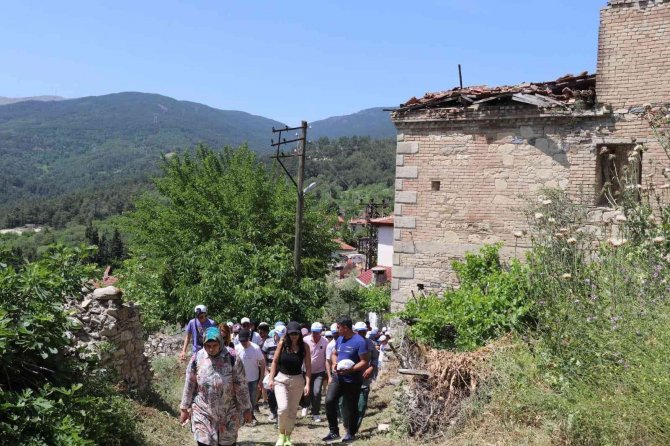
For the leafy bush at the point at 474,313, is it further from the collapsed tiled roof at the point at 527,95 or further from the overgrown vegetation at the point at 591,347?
the collapsed tiled roof at the point at 527,95

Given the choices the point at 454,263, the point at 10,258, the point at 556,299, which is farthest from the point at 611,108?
the point at 10,258

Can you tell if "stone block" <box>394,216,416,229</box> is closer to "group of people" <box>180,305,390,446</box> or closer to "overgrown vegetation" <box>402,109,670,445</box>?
"group of people" <box>180,305,390,446</box>

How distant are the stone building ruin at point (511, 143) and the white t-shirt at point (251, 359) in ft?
9.31

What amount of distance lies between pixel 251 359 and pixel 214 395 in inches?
124

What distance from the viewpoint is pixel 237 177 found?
24297 mm

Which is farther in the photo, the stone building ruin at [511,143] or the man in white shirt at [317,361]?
the stone building ruin at [511,143]

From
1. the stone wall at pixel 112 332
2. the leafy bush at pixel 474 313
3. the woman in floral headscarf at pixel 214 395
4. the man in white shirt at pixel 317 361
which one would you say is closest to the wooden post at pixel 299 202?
the man in white shirt at pixel 317 361

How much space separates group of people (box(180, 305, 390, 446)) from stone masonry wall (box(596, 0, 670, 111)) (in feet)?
17.0

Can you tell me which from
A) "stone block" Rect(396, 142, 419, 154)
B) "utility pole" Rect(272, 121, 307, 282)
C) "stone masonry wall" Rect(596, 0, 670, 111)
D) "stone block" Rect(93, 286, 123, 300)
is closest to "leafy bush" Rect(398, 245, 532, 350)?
"stone block" Rect(396, 142, 419, 154)

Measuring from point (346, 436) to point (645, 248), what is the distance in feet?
13.1

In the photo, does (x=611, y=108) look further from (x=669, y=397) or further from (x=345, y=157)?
(x=345, y=157)

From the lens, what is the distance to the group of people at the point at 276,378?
5996mm

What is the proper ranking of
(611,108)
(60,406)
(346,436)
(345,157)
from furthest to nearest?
1. (345,157)
2. (611,108)
3. (346,436)
4. (60,406)

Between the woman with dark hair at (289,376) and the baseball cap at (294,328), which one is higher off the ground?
the baseball cap at (294,328)
